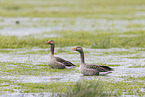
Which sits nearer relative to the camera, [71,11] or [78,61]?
[78,61]

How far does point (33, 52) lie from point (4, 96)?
10.3 metres

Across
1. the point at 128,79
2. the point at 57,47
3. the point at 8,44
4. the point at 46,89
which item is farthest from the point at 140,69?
the point at 8,44

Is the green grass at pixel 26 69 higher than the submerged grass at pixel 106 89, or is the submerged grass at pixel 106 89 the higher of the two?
the submerged grass at pixel 106 89

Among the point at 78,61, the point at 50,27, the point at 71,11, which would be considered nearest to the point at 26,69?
the point at 78,61

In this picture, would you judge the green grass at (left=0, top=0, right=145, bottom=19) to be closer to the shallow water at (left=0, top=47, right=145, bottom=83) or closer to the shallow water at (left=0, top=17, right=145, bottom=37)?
the shallow water at (left=0, top=17, right=145, bottom=37)

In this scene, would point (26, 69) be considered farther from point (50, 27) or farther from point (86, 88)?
point (50, 27)

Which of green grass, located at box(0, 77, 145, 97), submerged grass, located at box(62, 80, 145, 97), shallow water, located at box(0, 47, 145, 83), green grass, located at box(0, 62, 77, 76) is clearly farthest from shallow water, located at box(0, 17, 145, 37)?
submerged grass, located at box(62, 80, 145, 97)

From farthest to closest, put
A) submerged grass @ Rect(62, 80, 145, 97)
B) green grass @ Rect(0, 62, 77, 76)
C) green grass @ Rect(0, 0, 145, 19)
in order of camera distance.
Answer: green grass @ Rect(0, 0, 145, 19), green grass @ Rect(0, 62, 77, 76), submerged grass @ Rect(62, 80, 145, 97)

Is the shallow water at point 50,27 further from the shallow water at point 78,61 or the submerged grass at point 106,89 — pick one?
the submerged grass at point 106,89

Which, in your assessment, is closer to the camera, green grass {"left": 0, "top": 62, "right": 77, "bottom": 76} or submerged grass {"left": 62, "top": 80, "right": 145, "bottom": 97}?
submerged grass {"left": 62, "top": 80, "right": 145, "bottom": 97}

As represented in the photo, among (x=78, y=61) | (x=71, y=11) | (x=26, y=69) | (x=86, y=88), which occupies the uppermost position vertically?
(x=71, y=11)

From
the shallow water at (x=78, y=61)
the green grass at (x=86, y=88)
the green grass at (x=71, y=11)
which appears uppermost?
the green grass at (x=71, y=11)

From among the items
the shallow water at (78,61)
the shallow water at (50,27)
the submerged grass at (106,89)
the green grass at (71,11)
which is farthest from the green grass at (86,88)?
the green grass at (71,11)

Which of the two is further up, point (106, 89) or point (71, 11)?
point (71, 11)
